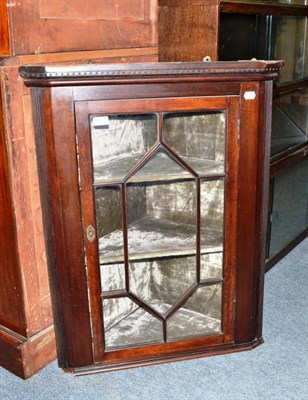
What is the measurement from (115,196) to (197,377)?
639 millimetres

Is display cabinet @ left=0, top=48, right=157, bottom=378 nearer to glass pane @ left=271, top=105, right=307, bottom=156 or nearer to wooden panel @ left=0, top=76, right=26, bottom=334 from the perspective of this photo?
wooden panel @ left=0, top=76, right=26, bottom=334

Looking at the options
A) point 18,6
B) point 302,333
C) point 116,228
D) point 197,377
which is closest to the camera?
point 18,6

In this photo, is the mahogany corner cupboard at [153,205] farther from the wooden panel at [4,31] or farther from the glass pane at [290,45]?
the glass pane at [290,45]

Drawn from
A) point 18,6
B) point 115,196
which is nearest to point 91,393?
point 115,196

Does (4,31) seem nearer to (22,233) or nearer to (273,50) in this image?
(22,233)

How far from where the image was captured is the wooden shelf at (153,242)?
1492 millimetres

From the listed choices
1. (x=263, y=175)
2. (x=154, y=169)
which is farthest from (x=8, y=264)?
(x=263, y=175)

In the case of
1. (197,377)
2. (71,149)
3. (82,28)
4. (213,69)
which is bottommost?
(197,377)

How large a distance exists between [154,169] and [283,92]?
934mm

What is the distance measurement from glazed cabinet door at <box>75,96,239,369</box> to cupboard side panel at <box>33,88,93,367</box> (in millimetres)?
24

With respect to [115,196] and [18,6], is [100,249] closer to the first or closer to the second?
[115,196]

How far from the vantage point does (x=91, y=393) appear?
5.05 feet

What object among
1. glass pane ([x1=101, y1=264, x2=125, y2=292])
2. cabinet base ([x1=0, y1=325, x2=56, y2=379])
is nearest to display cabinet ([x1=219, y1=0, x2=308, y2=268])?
glass pane ([x1=101, y1=264, x2=125, y2=292])

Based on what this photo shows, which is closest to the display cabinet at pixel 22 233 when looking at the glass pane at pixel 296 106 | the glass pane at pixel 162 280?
the glass pane at pixel 162 280
